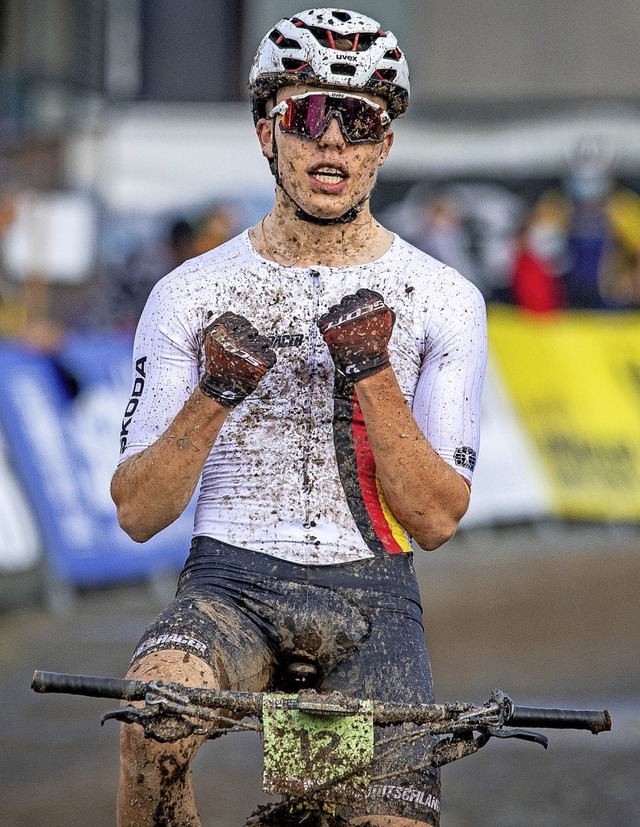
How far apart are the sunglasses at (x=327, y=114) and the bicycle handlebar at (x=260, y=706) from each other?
1.67 meters

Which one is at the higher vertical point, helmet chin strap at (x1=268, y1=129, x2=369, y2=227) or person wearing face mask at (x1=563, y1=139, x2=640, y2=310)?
helmet chin strap at (x1=268, y1=129, x2=369, y2=227)

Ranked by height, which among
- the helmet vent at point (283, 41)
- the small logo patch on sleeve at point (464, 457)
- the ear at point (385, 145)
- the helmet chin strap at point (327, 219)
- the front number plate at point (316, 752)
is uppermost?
the helmet vent at point (283, 41)

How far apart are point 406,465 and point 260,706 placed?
83cm

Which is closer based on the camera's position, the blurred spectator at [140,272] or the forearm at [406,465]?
the forearm at [406,465]

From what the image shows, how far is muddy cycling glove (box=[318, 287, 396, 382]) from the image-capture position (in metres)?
4.20

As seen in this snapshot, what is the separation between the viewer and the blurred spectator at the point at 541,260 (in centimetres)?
2175

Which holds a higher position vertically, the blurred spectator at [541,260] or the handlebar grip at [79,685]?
the handlebar grip at [79,685]

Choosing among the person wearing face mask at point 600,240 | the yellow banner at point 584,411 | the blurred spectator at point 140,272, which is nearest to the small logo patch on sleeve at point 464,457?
the yellow banner at point 584,411

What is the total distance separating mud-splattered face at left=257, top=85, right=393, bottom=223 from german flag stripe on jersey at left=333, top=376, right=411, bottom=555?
0.55 meters

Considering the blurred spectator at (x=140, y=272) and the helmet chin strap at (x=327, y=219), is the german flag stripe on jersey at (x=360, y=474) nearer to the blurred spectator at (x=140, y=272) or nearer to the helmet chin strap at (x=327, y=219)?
the helmet chin strap at (x=327, y=219)

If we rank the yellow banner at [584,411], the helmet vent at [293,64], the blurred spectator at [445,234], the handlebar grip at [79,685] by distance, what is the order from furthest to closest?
the blurred spectator at [445,234], the yellow banner at [584,411], the helmet vent at [293,64], the handlebar grip at [79,685]

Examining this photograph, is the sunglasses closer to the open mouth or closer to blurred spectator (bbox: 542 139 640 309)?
the open mouth

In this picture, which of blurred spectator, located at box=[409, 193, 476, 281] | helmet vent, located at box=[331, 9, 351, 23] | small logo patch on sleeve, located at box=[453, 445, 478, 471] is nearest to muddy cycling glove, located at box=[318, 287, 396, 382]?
small logo patch on sleeve, located at box=[453, 445, 478, 471]

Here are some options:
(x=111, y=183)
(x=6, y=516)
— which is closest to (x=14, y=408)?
(x=6, y=516)
